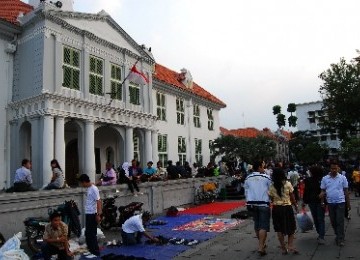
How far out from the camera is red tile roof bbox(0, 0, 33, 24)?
57.7 ft

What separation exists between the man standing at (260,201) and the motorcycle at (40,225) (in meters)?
4.68

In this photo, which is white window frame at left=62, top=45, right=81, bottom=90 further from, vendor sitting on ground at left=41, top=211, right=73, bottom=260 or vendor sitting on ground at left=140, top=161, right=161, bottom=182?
vendor sitting on ground at left=41, top=211, right=73, bottom=260

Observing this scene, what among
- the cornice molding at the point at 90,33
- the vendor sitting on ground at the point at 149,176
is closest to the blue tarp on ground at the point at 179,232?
the vendor sitting on ground at the point at 149,176

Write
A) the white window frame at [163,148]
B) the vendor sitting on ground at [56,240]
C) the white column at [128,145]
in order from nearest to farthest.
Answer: the vendor sitting on ground at [56,240]
the white column at [128,145]
the white window frame at [163,148]

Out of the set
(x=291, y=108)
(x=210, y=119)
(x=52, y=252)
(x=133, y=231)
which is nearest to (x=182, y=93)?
(x=210, y=119)

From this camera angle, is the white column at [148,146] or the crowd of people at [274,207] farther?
the white column at [148,146]

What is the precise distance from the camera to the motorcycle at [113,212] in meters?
11.5

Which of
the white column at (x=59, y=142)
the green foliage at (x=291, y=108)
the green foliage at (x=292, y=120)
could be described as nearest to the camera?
the white column at (x=59, y=142)

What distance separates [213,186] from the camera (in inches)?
808

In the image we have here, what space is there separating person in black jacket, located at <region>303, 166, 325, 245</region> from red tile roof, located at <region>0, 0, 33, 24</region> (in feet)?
48.3

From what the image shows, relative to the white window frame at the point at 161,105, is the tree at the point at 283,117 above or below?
above

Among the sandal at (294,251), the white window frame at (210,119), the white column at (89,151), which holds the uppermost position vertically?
the white window frame at (210,119)

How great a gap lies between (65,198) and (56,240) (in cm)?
461

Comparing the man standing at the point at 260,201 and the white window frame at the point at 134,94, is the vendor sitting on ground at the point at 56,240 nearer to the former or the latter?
the man standing at the point at 260,201
